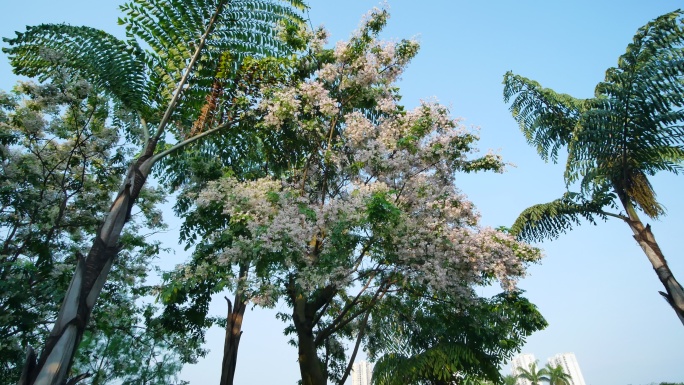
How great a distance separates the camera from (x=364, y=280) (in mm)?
11008

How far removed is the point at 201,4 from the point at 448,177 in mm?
7270

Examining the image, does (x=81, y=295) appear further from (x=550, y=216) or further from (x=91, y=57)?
(x=550, y=216)

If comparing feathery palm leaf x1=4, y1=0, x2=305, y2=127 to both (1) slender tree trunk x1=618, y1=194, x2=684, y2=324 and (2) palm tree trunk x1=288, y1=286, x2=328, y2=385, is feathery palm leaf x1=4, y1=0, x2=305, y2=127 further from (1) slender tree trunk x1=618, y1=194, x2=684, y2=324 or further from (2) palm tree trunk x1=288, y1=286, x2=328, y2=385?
(1) slender tree trunk x1=618, y1=194, x2=684, y2=324

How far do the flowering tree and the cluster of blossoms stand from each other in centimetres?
3

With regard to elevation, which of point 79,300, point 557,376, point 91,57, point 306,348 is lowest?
point 79,300

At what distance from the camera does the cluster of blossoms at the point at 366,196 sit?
8.80 metres

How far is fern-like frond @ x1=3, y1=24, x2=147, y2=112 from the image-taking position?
21.2ft

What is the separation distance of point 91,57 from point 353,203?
5.54 meters

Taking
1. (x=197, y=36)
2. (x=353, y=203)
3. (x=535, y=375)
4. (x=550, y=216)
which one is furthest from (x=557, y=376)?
(x=197, y=36)

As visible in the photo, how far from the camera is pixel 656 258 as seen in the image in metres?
9.69

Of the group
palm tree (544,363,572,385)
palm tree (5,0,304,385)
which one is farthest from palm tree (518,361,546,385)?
palm tree (5,0,304,385)

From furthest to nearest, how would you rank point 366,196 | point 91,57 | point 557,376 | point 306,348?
point 557,376 < point 306,348 < point 366,196 < point 91,57

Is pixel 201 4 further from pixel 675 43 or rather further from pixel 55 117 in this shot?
pixel 675 43

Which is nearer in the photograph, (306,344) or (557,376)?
(306,344)
